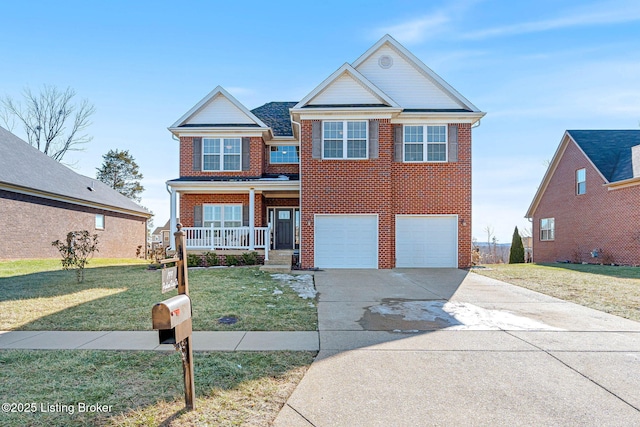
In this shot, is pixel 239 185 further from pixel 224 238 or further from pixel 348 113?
pixel 348 113

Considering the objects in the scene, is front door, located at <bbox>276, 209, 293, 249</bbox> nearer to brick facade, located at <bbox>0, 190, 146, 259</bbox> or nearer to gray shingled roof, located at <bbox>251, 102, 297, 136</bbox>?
gray shingled roof, located at <bbox>251, 102, 297, 136</bbox>

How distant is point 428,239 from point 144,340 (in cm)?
1166

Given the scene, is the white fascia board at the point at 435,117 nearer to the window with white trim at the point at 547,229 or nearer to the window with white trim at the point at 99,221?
the window with white trim at the point at 547,229

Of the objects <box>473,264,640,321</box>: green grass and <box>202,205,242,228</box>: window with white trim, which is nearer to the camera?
<box>473,264,640,321</box>: green grass

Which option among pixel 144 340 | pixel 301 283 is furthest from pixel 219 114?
pixel 144 340

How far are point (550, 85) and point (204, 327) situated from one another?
1536 centimetres

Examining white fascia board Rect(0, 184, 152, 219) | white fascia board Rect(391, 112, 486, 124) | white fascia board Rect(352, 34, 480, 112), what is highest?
white fascia board Rect(352, 34, 480, 112)

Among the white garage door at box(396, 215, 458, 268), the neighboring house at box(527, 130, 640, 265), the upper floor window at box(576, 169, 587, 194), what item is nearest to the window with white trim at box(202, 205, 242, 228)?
the white garage door at box(396, 215, 458, 268)

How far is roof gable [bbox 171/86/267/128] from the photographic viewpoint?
1636 cm

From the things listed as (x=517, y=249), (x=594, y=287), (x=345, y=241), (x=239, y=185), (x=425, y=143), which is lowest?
(x=594, y=287)

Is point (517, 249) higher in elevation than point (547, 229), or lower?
lower

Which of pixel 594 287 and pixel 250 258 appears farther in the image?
pixel 250 258

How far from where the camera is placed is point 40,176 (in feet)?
63.9

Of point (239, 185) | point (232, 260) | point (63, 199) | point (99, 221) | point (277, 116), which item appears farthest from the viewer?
point (99, 221)
